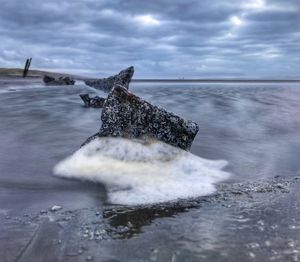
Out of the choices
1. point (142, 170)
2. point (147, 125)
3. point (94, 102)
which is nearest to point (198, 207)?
point (142, 170)

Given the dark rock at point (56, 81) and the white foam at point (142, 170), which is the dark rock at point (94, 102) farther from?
the dark rock at point (56, 81)

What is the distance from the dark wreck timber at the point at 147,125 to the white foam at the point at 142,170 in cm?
19

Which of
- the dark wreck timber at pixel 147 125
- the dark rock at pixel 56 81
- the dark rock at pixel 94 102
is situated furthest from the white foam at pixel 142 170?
the dark rock at pixel 56 81

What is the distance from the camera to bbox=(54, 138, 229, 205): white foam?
720cm

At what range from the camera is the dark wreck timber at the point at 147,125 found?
9.41 meters

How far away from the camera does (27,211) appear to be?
20.7 ft

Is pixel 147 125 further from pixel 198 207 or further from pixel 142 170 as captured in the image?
pixel 198 207

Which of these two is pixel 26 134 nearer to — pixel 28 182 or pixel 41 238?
pixel 28 182

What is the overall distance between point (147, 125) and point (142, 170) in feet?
4.66

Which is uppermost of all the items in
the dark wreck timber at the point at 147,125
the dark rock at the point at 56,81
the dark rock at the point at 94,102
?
the dark wreck timber at the point at 147,125

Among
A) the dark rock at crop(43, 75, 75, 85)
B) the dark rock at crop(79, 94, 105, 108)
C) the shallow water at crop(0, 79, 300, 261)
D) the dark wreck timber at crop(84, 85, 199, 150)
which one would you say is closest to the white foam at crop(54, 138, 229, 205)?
the dark wreck timber at crop(84, 85, 199, 150)

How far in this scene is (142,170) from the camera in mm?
8336

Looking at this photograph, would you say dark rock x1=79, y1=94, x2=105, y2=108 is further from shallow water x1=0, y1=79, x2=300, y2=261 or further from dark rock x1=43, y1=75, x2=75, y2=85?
dark rock x1=43, y1=75, x2=75, y2=85

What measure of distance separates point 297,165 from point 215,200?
11.6 feet
